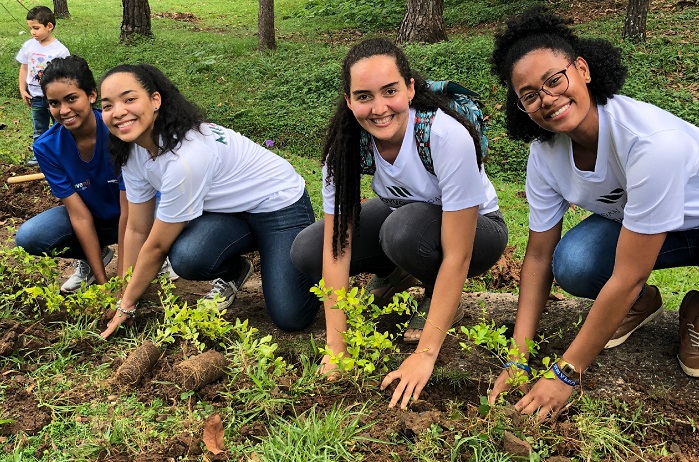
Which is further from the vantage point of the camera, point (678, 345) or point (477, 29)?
point (477, 29)

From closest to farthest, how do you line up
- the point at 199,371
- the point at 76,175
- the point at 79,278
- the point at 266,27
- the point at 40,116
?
the point at 199,371 → the point at 76,175 → the point at 79,278 → the point at 40,116 → the point at 266,27

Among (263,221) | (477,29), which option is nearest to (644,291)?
(263,221)

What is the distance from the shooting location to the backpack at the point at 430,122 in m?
2.70

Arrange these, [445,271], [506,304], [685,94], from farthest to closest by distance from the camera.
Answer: [685,94] < [506,304] < [445,271]

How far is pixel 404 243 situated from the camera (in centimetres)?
283

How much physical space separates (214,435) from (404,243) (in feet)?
3.58

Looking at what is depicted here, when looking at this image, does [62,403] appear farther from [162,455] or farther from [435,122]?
[435,122]

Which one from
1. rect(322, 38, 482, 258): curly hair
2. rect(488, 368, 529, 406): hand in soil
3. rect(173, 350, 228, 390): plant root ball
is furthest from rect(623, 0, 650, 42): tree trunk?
rect(173, 350, 228, 390): plant root ball

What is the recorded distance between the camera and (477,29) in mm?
11727

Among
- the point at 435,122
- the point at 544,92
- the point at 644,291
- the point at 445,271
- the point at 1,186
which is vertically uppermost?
the point at 544,92

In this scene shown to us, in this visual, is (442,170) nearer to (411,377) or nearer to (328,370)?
(411,377)

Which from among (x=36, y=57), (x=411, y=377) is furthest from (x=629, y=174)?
(x=36, y=57)

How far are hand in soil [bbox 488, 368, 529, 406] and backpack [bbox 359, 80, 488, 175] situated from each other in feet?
2.87

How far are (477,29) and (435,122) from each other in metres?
9.75
